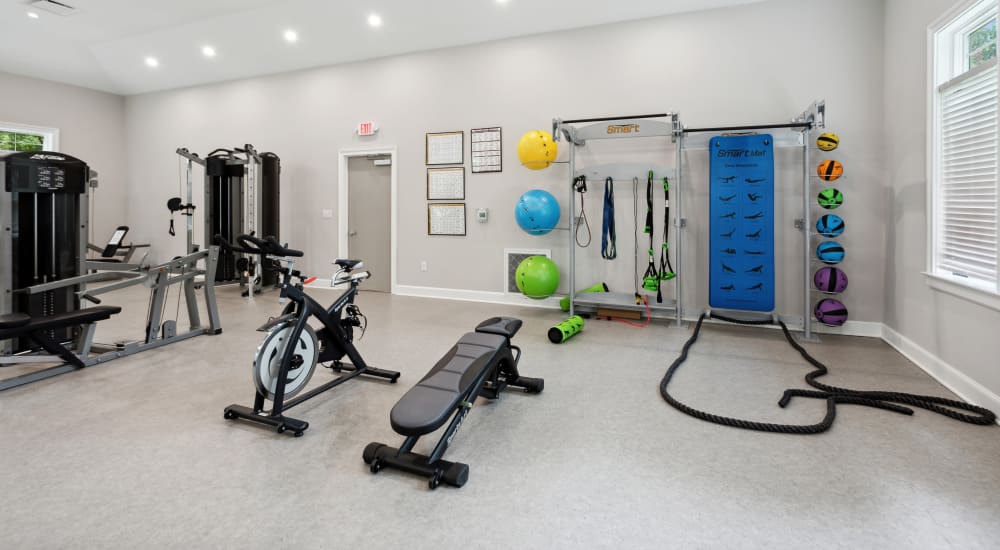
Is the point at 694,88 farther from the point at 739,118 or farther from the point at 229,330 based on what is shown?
the point at 229,330

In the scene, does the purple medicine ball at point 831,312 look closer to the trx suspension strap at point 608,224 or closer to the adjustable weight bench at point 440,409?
the trx suspension strap at point 608,224

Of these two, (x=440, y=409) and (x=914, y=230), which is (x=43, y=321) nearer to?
(x=440, y=409)

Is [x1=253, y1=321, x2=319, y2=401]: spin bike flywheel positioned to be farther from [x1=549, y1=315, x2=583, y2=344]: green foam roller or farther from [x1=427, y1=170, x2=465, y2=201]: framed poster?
[x1=427, y1=170, x2=465, y2=201]: framed poster

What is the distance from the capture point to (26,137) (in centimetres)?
816

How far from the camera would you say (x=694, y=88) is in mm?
5250

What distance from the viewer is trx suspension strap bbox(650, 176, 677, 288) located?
201 inches

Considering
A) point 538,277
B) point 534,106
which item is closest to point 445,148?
point 534,106

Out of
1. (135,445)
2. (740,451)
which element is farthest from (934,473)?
(135,445)

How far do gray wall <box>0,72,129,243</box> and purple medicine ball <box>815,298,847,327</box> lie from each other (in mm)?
10658

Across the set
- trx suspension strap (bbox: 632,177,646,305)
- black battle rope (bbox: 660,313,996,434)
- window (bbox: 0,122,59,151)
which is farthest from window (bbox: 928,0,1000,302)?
window (bbox: 0,122,59,151)

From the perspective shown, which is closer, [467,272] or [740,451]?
[740,451]

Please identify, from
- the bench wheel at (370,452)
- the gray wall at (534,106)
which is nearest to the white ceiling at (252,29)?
the gray wall at (534,106)

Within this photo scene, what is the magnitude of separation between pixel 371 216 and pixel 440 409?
557 centimetres

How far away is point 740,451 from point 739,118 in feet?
12.8
